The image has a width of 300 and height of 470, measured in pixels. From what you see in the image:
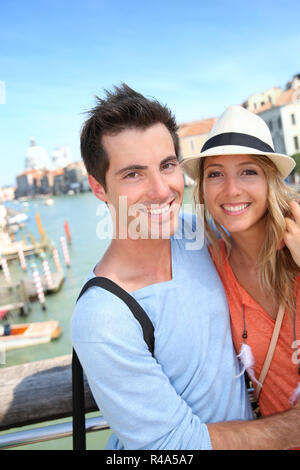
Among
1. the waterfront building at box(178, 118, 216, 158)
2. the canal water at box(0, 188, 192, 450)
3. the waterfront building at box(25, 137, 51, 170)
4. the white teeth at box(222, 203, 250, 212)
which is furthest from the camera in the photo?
the waterfront building at box(25, 137, 51, 170)

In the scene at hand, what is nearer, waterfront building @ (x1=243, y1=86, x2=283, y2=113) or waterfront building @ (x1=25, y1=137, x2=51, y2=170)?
waterfront building @ (x1=243, y1=86, x2=283, y2=113)

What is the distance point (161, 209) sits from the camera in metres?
1.49

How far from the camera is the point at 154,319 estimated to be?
A: 131cm

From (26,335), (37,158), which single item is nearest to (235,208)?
(26,335)

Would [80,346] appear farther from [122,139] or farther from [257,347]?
[122,139]

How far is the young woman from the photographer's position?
1.44 metres

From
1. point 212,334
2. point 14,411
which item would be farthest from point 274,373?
point 14,411

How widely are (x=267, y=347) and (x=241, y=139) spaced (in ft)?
2.70

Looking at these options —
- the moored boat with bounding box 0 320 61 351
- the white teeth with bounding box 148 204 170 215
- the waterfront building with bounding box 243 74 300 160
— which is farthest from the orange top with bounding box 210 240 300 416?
the waterfront building with bounding box 243 74 300 160

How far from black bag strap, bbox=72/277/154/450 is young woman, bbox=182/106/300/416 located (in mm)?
393

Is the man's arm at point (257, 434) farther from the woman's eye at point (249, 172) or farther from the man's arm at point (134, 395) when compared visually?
the woman's eye at point (249, 172)

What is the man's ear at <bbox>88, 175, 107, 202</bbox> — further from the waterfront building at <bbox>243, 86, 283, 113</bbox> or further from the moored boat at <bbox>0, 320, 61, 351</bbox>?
the waterfront building at <bbox>243, 86, 283, 113</bbox>

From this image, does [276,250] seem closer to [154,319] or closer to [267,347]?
[267,347]

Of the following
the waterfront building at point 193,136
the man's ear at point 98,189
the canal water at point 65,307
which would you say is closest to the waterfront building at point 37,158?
the waterfront building at point 193,136
